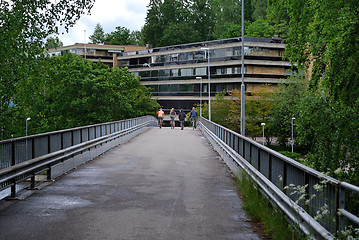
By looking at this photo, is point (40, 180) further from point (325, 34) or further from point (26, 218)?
point (325, 34)

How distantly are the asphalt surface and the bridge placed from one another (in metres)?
0.02

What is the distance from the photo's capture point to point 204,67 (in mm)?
92125

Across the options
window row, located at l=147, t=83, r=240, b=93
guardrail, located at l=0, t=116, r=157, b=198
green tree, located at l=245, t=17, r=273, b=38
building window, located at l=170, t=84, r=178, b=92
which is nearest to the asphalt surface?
guardrail, located at l=0, t=116, r=157, b=198

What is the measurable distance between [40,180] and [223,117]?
66401 millimetres

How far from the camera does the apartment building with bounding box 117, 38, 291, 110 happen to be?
8531cm

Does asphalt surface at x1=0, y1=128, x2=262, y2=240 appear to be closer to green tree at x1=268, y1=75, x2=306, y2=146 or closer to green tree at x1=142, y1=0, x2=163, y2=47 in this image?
green tree at x1=268, y1=75, x2=306, y2=146

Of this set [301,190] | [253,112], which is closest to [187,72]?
[253,112]

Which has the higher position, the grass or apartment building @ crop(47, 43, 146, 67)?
apartment building @ crop(47, 43, 146, 67)

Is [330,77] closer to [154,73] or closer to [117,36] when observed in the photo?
[154,73]

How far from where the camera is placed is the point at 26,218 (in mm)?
7371

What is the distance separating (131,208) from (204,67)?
85.0m

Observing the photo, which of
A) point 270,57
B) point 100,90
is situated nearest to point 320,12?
point 100,90

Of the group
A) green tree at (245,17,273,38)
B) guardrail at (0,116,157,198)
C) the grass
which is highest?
green tree at (245,17,273,38)

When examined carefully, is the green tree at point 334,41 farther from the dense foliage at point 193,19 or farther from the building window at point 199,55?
the dense foliage at point 193,19
